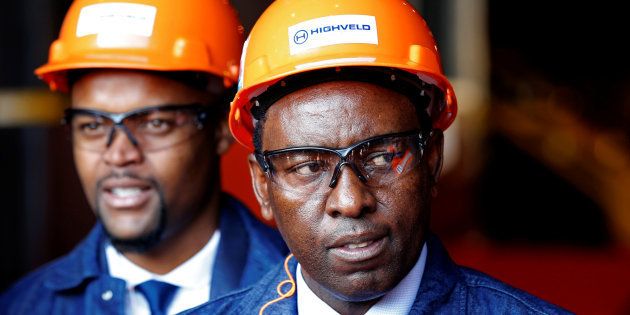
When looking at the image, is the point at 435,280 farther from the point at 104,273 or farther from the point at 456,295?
the point at 104,273

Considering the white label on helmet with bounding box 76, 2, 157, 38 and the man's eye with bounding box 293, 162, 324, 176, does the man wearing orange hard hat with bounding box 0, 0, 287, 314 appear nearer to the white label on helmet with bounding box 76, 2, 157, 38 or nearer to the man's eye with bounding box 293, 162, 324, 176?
the white label on helmet with bounding box 76, 2, 157, 38

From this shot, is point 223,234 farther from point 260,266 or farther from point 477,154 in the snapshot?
point 477,154

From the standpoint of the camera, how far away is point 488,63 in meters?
7.96

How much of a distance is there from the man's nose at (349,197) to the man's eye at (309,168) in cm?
8

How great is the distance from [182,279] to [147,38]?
92 centimetres

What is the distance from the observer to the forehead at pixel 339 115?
2.43 metres

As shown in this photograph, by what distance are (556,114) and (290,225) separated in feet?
19.8

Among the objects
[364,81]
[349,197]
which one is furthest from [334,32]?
[349,197]

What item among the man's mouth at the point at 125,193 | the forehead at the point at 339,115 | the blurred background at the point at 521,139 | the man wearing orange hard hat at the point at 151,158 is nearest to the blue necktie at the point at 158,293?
the man wearing orange hard hat at the point at 151,158

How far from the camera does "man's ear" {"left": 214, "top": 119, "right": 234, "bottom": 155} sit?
11.9ft

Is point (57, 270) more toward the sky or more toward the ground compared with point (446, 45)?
more toward the sky

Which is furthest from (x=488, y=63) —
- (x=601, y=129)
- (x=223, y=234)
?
(x=223, y=234)

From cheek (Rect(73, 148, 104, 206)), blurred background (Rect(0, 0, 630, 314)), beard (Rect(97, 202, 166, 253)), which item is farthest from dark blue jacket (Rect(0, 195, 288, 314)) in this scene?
blurred background (Rect(0, 0, 630, 314))

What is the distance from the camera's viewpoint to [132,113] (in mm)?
3352
